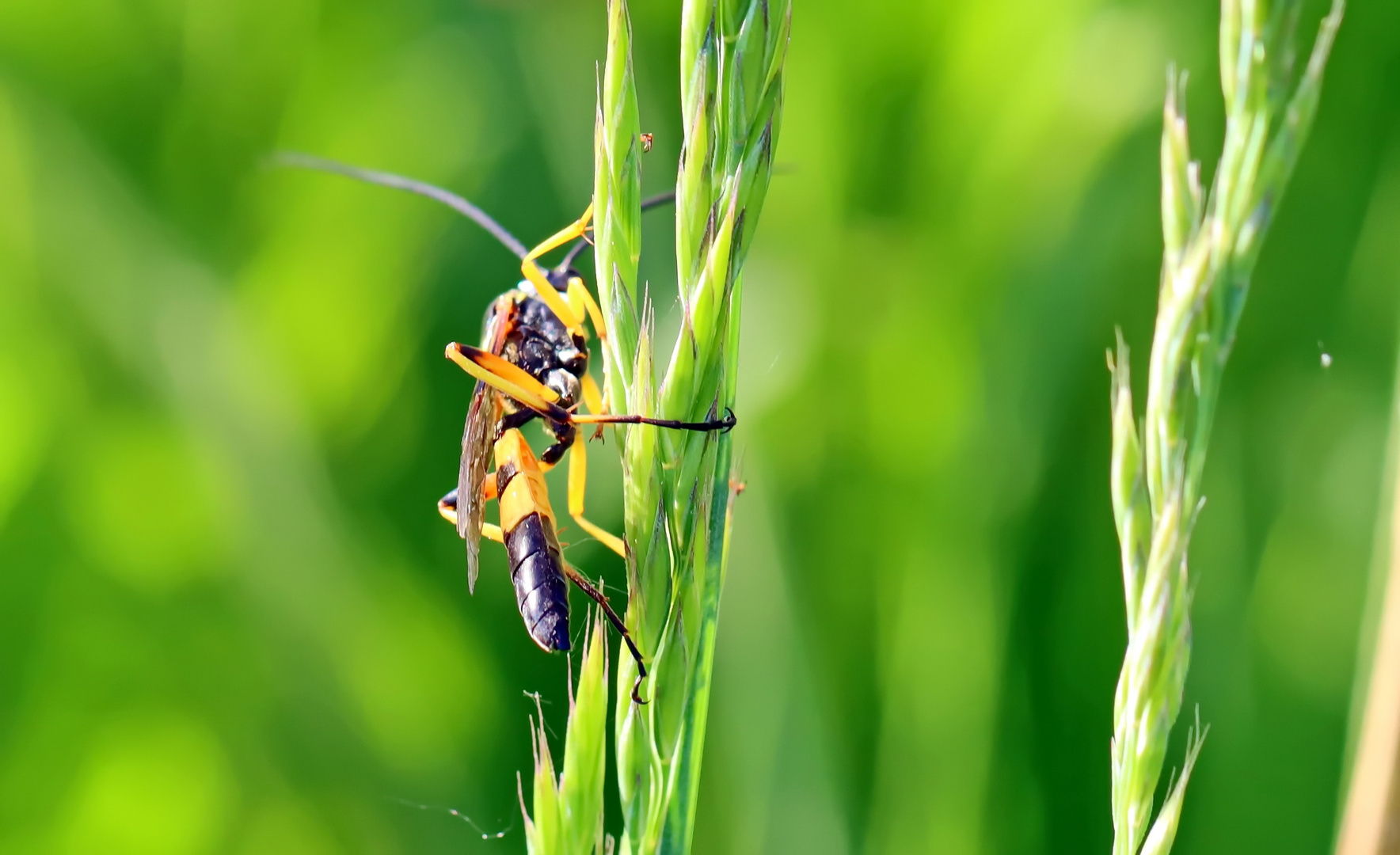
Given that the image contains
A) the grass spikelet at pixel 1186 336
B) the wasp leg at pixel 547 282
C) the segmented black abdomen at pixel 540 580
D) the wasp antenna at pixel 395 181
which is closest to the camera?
the grass spikelet at pixel 1186 336

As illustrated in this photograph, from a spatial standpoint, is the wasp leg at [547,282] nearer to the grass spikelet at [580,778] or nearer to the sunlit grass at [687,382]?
the sunlit grass at [687,382]

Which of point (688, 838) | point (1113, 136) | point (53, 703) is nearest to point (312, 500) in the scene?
point (53, 703)

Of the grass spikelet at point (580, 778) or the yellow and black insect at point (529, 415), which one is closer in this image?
the grass spikelet at point (580, 778)

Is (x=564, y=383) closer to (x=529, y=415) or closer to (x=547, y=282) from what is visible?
(x=529, y=415)

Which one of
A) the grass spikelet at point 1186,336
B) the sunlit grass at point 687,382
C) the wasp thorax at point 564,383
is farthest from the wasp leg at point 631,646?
the wasp thorax at point 564,383

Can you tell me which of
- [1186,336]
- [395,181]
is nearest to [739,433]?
[395,181]

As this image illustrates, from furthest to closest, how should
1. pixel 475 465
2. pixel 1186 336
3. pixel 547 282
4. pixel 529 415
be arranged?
pixel 529 415 → pixel 547 282 → pixel 475 465 → pixel 1186 336
